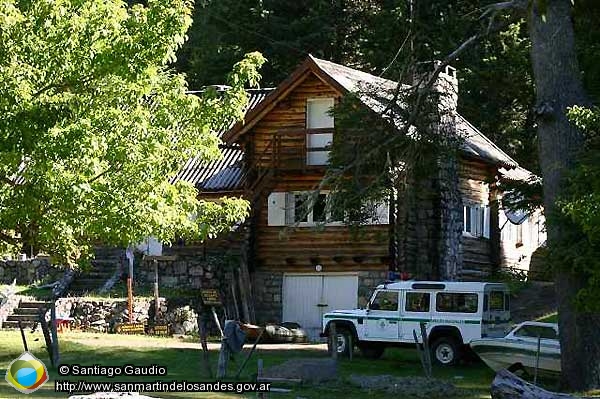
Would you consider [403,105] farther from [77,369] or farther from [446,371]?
[77,369]

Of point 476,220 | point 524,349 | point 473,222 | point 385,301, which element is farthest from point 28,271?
point 524,349

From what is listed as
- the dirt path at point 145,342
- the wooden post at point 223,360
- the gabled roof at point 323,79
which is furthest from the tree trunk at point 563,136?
the gabled roof at point 323,79

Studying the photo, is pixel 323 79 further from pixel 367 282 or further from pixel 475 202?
pixel 475 202

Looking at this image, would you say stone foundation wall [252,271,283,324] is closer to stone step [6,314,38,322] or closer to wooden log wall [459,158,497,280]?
wooden log wall [459,158,497,280]

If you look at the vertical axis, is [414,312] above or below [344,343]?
above

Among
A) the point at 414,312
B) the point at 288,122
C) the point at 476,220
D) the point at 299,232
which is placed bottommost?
the point at 414,312

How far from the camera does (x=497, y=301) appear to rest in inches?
1012

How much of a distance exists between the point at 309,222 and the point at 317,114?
3.50 m

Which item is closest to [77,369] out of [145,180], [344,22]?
[145,180]

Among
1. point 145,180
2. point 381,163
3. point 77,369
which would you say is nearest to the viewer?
point 145,180

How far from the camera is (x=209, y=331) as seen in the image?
32.5 m

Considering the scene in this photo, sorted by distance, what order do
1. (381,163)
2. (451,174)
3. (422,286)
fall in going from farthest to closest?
(451,174), (422,286), (381,163)

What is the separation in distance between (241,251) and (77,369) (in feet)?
49.2

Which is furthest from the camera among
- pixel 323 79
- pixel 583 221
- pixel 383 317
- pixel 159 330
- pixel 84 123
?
pixel 323 79
